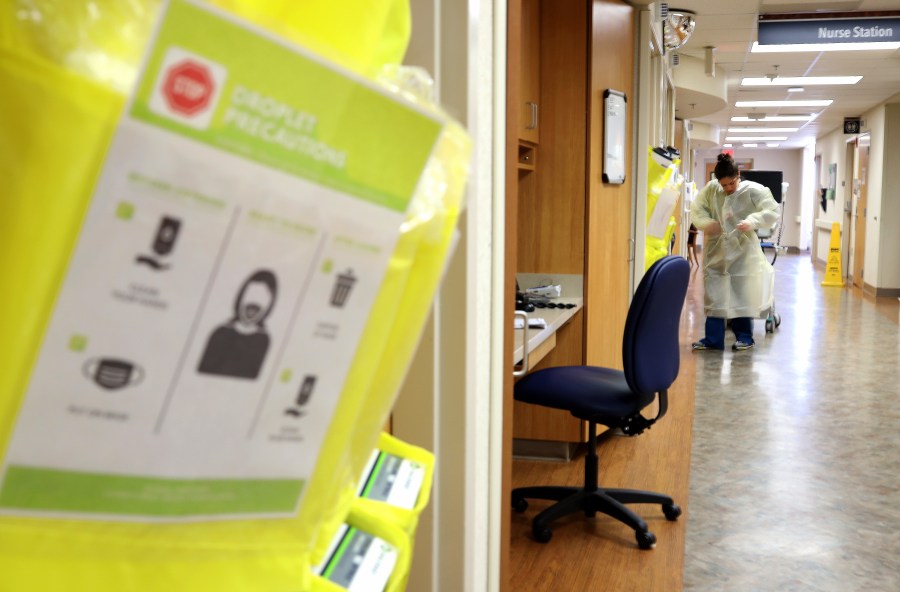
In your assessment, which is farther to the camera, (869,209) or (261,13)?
(869,209)

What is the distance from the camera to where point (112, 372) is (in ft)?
1.28

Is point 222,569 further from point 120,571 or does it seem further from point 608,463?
point 608,463

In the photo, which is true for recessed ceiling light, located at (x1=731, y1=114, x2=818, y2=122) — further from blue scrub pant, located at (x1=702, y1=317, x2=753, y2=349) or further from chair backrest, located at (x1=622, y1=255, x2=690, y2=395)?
chair backrest, located at (x1=622, y1=255, x2=690, y2=395)

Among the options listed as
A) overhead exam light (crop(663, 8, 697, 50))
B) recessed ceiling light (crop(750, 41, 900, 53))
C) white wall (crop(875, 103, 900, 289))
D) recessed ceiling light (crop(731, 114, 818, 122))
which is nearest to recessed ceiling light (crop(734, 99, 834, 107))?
white wall (crop(875, 103, 900, 289))

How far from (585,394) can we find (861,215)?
11267mm

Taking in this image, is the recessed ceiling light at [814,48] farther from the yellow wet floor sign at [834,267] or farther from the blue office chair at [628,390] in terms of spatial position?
the blue office chair at [628,390]

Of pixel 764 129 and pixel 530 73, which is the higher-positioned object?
pixel 530 73

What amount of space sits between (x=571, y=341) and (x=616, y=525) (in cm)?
103

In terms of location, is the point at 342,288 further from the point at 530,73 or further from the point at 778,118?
the point at 778,118

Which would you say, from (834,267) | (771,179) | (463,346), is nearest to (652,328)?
(463,346)

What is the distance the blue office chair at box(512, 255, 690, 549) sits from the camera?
3117mm

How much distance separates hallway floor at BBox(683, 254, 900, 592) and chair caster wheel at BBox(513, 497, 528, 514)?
655 mm

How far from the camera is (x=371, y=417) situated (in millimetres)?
522

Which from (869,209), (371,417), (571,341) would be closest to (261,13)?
(371,417)
